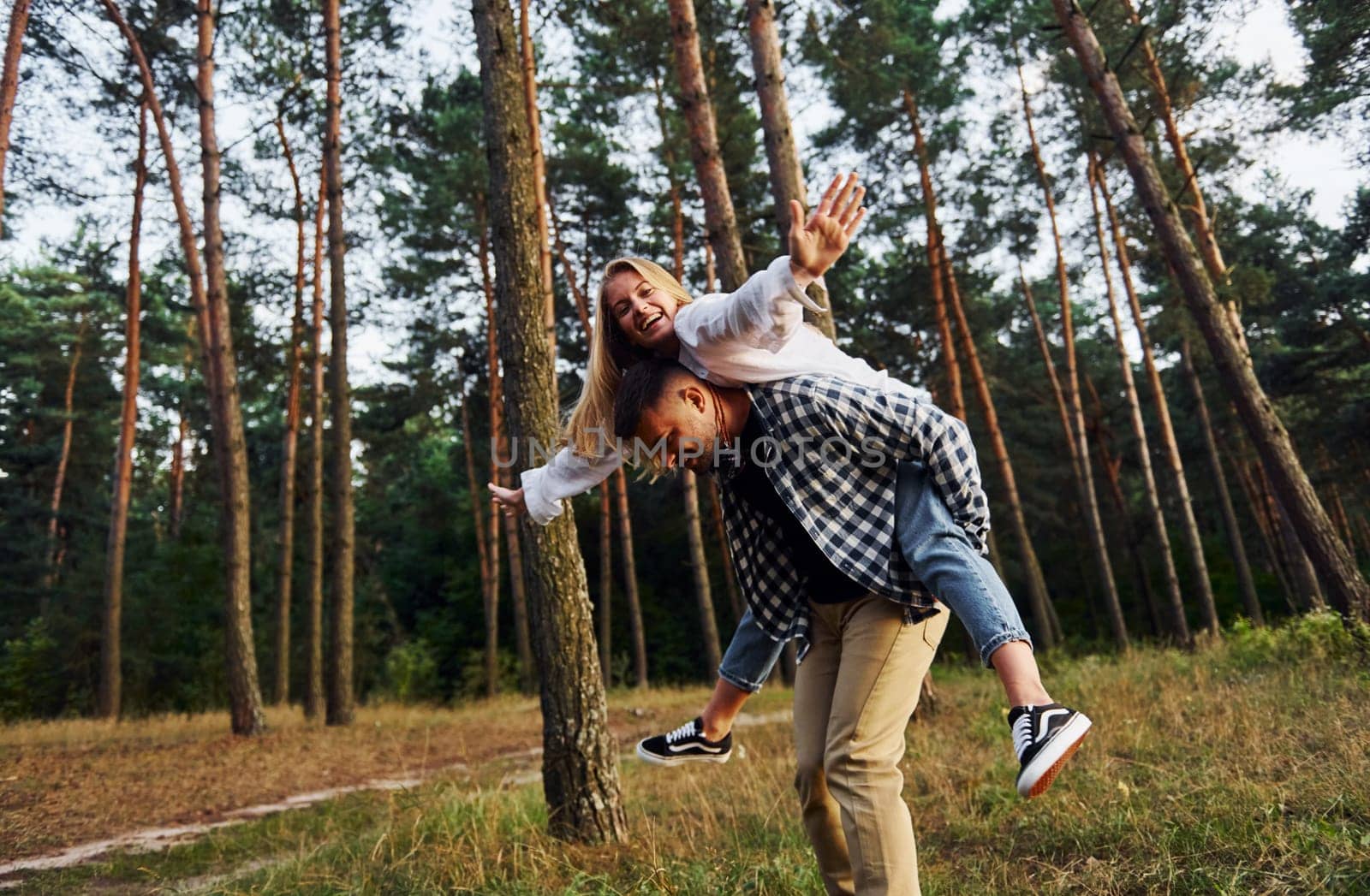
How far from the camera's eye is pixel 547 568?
14.7 ft

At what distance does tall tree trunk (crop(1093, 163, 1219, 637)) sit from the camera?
50.3ft

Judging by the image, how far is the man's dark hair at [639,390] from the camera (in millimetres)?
2250

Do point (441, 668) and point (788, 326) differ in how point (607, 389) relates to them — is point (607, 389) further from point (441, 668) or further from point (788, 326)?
point (441, 668)

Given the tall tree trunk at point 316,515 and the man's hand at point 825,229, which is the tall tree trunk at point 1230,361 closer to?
the man's hand at point 825,229

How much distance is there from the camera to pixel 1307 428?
20438mm

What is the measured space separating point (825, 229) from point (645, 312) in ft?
2.07

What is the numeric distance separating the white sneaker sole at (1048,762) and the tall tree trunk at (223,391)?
11.2m

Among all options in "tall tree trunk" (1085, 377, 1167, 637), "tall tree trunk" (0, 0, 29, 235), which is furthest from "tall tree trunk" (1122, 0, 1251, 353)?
"tall tree trunk" (0, 0, 29, 235)

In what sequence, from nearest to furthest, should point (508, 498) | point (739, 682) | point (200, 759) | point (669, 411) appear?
point (669, 411) < point (739, 682) < point (508, 498) < point (200, 759)

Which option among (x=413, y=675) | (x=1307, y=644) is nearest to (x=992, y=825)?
(x=1307, y=644)

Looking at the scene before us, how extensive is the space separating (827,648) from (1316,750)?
2925 millimetres

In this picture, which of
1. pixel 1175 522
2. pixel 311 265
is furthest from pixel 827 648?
pixel 1175 522

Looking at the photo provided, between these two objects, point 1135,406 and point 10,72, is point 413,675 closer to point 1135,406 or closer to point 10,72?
point 10,72

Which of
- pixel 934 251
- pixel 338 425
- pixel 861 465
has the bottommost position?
pixel 861 465
